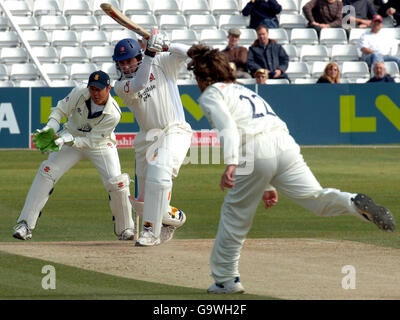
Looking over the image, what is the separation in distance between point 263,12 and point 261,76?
10.6ft

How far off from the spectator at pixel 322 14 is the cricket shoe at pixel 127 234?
1347cm

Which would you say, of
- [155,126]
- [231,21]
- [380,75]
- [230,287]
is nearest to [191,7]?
[231,21]

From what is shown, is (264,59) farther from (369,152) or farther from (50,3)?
(50,3)

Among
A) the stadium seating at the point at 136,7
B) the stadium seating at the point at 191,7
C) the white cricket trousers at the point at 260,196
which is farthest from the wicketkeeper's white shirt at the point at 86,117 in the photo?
the stadium seating at the point at 191,7

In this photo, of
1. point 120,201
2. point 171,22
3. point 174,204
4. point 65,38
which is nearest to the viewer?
point 120,201

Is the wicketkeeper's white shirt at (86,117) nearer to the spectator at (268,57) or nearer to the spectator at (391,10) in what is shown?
the spectator at (268,57)

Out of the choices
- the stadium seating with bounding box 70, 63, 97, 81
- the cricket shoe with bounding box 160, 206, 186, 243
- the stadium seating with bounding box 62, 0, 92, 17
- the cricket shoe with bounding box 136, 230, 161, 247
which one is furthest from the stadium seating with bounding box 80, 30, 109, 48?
the cricket shoe with bounding box 136, 230, 161, 247

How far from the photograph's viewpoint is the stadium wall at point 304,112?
20.2 meters

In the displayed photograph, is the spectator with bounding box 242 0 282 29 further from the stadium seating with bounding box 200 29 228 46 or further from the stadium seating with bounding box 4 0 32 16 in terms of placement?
the stadium seating with bounding box 4 0 32 16

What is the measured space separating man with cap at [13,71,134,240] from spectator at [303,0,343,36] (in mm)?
13405

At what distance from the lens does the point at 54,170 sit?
1038 cm

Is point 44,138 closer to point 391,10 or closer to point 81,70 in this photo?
point 81,70

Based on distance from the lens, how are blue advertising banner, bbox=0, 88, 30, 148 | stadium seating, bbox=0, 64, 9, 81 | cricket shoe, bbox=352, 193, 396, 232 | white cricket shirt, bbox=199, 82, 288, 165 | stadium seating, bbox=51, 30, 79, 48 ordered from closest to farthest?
white cricket shirt, bbox=199, 82, 288, 165, cricket shoe, bbox=352, 193, 396, 232, blue advertising banner, bbox=0, 88, 30, 148, stadium seating, bbox=0, 64, 9, 81, stadium seating, bbox=51, 30, 79, 48

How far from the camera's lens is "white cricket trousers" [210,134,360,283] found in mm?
7082
